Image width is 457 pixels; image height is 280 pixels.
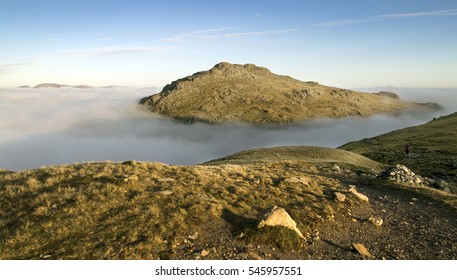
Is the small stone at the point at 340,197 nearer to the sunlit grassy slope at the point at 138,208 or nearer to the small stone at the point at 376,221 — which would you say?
the sunlit grassy slope at the point at 138,208

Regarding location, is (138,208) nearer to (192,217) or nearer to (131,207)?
(131,207)

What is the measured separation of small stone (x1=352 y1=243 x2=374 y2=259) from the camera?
14.6 m

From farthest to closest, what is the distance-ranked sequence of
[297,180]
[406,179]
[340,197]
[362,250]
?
[406,179], [297,180], [340,197], [362,250]

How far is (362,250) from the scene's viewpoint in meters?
14.8

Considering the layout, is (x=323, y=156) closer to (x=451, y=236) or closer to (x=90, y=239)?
(x=451, y=236)

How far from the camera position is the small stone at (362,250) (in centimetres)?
1465

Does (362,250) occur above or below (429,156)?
above

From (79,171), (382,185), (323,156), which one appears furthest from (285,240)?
(323,156)

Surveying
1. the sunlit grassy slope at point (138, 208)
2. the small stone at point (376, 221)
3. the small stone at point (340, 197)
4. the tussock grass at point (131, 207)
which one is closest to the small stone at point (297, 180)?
the sunlit grassy slope at point (138, 208)

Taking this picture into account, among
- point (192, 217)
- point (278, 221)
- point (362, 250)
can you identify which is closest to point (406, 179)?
point (362, 250)

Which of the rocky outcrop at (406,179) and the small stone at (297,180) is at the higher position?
the small stone at (297,180)

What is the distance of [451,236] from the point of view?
17109 mm

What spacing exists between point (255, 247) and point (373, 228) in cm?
776

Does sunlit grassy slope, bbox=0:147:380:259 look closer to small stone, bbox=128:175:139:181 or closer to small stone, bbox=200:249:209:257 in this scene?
small stone, bbox=128:175:139:181
